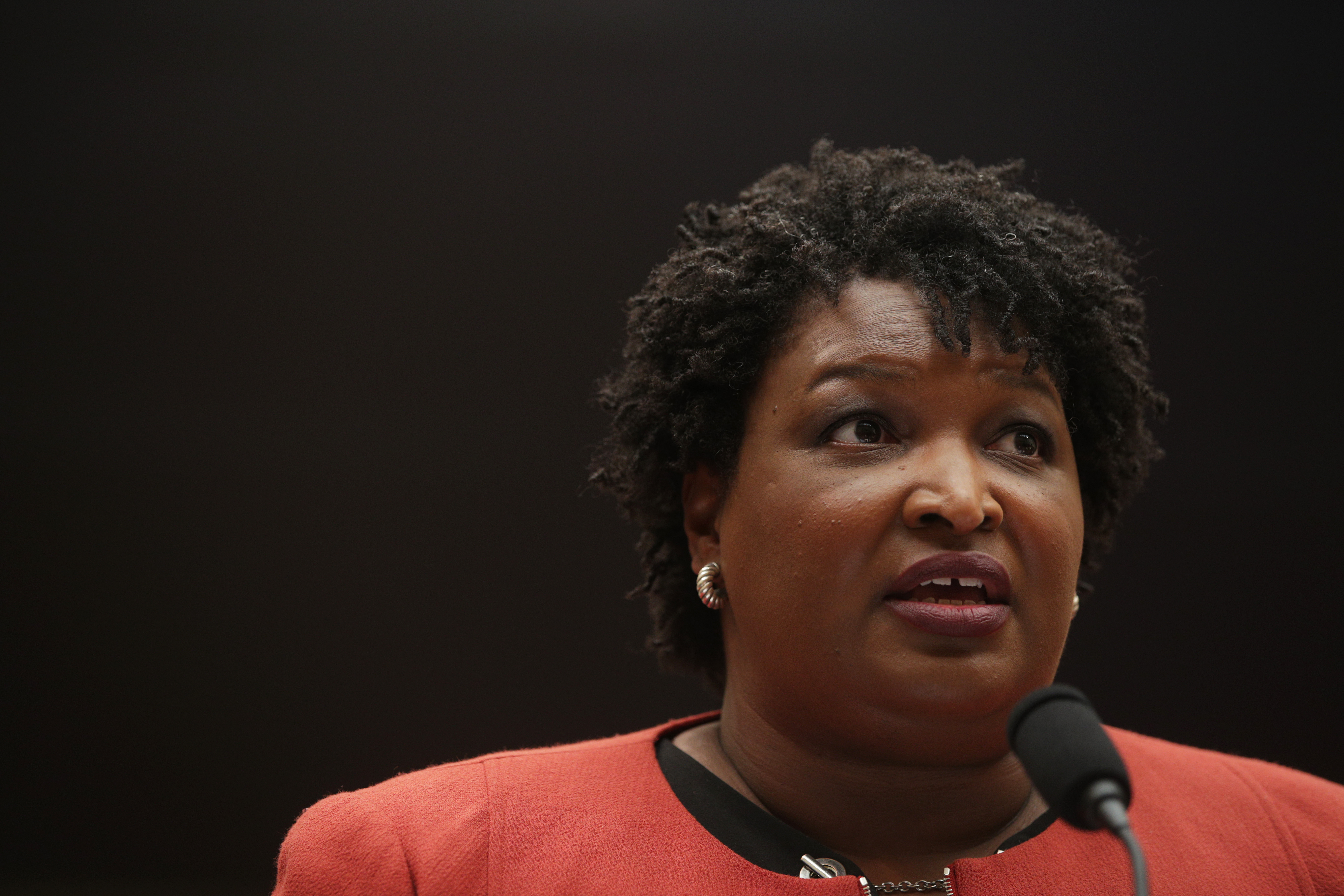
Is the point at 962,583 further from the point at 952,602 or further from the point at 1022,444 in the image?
the point at 1022,444

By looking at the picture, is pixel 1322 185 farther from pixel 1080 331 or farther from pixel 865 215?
pixel 865 215

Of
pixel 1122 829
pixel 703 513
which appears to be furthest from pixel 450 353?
pixel 1122 829

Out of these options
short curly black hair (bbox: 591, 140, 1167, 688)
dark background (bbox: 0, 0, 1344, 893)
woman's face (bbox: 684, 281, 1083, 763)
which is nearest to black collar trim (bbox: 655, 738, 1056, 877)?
woman's face (bbox: 684, 281, 1083, 763)

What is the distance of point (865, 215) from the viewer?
1.49 meters

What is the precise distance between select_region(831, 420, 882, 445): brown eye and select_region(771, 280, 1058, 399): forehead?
6 cm

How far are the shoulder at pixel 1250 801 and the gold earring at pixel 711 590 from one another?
0.56 meters

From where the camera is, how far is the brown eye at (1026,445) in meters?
1.39

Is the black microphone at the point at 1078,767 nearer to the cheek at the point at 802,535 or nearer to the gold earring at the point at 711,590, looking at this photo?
the cheek at the point at 802,535

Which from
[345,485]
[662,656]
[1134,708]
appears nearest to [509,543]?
[345,485]

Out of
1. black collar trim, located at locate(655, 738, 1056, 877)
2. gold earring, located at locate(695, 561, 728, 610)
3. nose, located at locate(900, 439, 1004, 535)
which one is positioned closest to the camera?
nose, located at locate(900, 439, 1004, 535)

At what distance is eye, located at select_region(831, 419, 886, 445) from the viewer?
134 centimetres

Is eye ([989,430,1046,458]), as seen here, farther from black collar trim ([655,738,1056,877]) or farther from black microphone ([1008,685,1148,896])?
black microphone ([1008,685,1148,896])

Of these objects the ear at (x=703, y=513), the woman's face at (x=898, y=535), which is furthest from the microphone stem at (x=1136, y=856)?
the ear at (x=703, y=513)

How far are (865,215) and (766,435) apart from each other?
1.08ft
